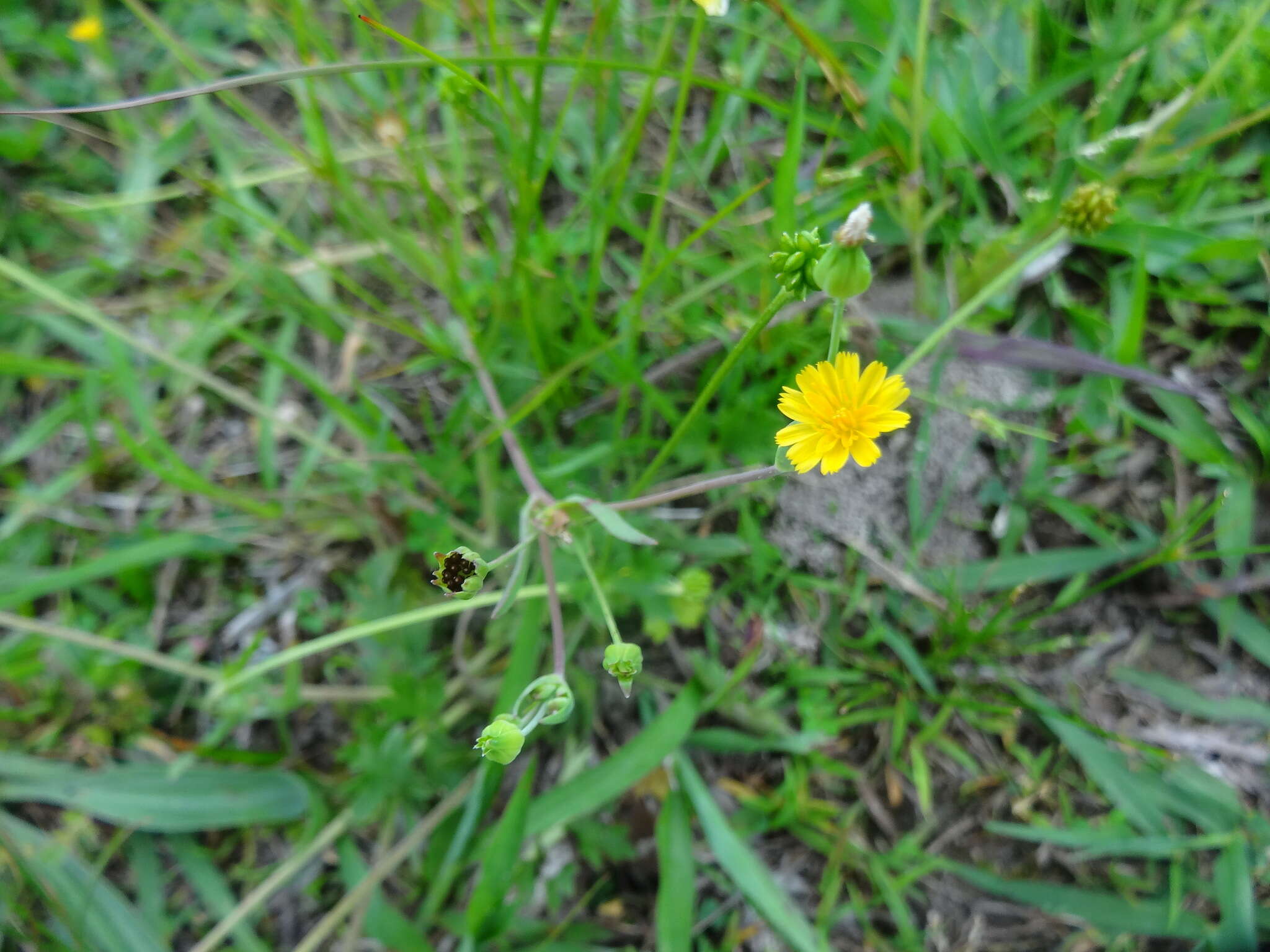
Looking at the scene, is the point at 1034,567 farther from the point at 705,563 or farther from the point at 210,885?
the point at 210,885

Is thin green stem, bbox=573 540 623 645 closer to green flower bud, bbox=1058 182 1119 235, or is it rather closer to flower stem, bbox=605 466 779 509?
flower stem, bbox=605 466 779 509

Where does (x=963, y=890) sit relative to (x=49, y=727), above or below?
below

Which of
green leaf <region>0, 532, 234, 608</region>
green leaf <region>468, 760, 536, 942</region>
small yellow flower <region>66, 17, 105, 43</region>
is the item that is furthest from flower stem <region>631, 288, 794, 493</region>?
small yellow flower <region>66, 17, 105, 43</region>

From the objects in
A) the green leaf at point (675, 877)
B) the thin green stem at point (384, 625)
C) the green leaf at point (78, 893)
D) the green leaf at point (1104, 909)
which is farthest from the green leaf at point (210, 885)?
the green leaf at point (1104, 909)

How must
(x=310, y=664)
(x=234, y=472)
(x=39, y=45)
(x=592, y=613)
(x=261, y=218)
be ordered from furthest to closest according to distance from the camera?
(x=39, y=45)
(x=234, y=472)
(x=310, y=664)
(x=261, y=218)
(x=592, y=613)

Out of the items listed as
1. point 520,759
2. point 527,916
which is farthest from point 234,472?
point 527,916

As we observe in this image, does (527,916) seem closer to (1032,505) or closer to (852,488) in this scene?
(852,488)
